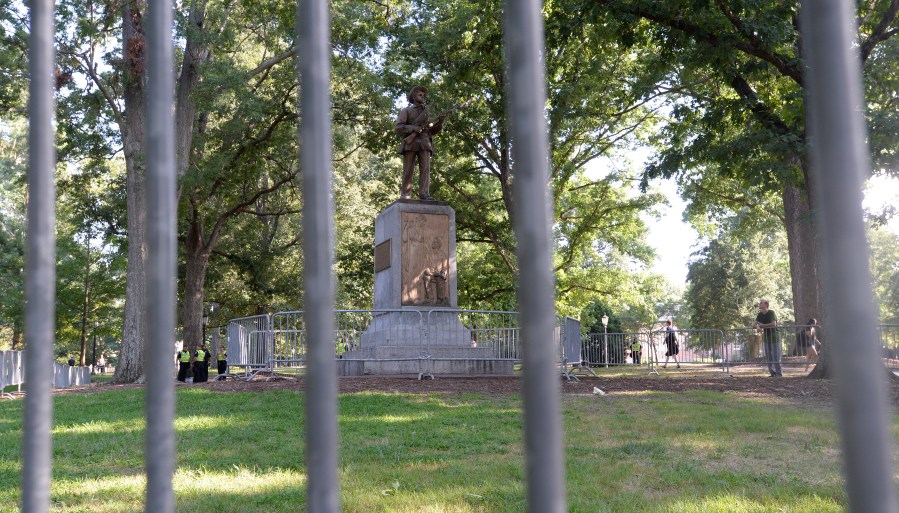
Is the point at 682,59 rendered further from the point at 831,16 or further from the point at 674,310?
the point at 674,310

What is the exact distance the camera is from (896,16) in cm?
1608

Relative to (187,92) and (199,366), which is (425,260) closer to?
(199,366)

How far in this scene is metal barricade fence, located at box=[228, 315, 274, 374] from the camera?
54.2 ft

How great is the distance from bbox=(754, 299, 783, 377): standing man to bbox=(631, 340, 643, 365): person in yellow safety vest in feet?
29.5

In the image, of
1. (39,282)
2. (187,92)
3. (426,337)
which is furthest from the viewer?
(187,92)

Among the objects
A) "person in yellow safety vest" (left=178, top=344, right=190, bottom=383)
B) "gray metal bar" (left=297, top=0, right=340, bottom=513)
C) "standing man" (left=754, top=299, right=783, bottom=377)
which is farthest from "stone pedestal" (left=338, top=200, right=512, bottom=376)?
"gray metal bar" (left=297, top=0, right=340, bottom=513)

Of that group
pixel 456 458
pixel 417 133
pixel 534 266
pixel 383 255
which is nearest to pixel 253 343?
pixel 383 255

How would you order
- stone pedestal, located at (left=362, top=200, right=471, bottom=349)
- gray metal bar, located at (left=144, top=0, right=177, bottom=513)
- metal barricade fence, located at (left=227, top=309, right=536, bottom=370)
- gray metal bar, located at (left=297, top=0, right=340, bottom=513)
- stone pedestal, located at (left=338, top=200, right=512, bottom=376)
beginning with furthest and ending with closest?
1. stone pedestal, located at (left=362, top=200, right=471, bottom=349)
2. stone pedestal, located at (left=338, top=200, right=512, bottom=376)
3. metal barricade fence, located at (left=227, top=309, right=536, bottom=370)
4. gray metal bar, located at (left=144, top=0, right=177, bottom=513)
5. gray metal bar, located at (left=297, top=0, right=340, bottom=513)

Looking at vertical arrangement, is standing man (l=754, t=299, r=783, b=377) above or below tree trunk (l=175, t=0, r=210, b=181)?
below

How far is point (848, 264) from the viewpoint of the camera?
0.90 meters

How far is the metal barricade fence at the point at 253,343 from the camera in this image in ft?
54.2

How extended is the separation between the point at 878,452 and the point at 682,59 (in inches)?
648

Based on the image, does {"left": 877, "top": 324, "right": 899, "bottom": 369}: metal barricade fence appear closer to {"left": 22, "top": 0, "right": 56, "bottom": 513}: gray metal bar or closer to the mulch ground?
the mulch ground

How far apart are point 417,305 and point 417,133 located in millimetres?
4356
